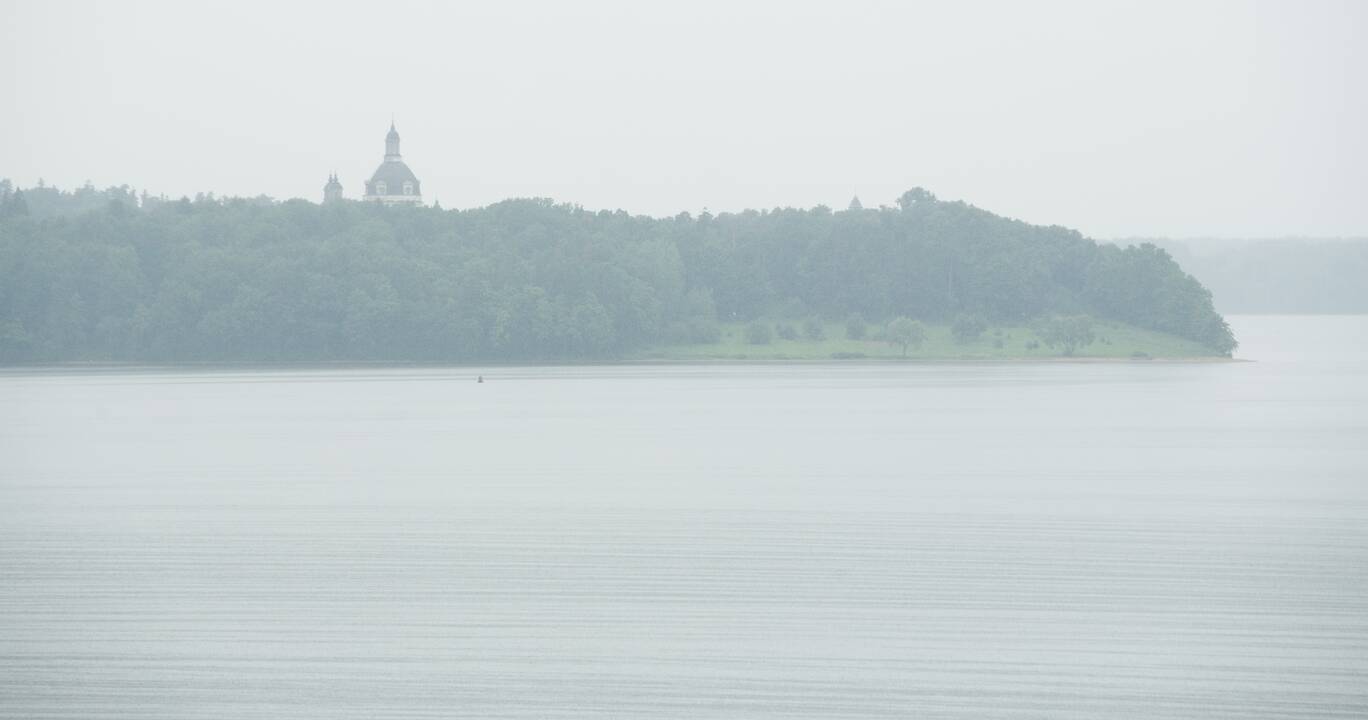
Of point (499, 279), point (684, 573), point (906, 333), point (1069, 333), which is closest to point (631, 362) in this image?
point (499, 279)

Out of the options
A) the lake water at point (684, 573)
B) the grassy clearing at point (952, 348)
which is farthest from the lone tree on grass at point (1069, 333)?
the lake water at point (684, 573)

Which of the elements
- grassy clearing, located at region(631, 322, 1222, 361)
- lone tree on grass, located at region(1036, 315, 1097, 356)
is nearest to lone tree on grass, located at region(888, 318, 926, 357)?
grassy clearing, located at region(631, 322, 1222, 361)

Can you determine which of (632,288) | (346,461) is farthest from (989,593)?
(632,288)

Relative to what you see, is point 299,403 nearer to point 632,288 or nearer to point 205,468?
point 205,468

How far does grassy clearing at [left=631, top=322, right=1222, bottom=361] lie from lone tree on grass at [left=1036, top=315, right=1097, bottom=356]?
727 mm

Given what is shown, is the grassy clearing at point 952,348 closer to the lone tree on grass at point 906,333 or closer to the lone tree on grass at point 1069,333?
the lone tree on grass at point 1069,333

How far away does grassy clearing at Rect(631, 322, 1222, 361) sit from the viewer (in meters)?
138

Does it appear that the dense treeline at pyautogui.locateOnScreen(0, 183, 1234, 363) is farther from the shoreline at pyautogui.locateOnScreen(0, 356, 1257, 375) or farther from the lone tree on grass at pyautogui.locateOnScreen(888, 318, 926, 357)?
the lone tree on grass at pyautogui.locateOnScreen(888, 318, 926, 357)

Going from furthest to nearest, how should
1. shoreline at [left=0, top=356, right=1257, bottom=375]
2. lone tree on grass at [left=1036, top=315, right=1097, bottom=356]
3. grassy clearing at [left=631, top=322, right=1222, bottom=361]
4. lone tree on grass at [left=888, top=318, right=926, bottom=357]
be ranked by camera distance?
lone tree on grass at [left=888, top=318, right=926, bottom=357] → grassy clearing at [left=631, top=322, right=1222, bottom=361] → lone tree on grass at [left=1036, top=315, right=1097, bottom=356] → shoreline at [left=0, top=356, right=1257, bottom=375]

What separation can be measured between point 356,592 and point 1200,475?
25.7 m

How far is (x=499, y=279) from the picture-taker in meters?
134

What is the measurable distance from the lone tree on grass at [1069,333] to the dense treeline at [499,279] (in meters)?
7.32

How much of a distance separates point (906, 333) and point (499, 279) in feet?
124

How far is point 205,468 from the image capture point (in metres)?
42.5
